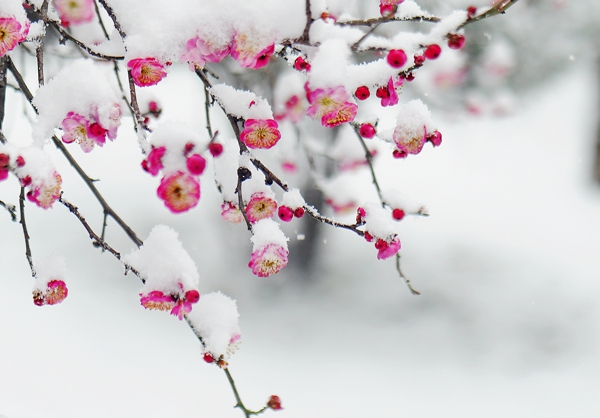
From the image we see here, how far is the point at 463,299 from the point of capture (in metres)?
4.47

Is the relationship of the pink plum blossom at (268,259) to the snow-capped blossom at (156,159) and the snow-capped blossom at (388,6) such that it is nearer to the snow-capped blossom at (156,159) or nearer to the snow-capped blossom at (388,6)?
the snow-capped blossom at (156,159)

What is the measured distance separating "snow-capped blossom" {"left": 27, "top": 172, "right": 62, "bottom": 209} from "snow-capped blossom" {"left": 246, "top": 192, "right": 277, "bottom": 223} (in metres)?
0.38

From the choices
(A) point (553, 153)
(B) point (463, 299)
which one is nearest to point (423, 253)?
(B) point (463, 299)

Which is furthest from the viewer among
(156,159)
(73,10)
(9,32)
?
(73,10)

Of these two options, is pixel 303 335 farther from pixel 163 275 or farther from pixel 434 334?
pixel 163 275

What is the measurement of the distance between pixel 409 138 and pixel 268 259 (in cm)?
39

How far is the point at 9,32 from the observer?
880 millimetres

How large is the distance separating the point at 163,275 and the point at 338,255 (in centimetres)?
419

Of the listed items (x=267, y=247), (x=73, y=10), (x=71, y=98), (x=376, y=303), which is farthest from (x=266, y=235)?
(x=376, y=303)

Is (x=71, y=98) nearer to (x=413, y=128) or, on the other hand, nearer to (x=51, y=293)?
(x=51, y=293)

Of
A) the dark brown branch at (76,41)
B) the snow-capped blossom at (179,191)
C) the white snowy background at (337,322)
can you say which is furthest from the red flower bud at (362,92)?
the white snowy background at (337,322)

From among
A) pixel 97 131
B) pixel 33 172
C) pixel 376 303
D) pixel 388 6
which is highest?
pixel 376 303

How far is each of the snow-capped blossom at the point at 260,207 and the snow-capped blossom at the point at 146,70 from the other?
0.32m

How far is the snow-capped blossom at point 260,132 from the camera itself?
0.93 meters
